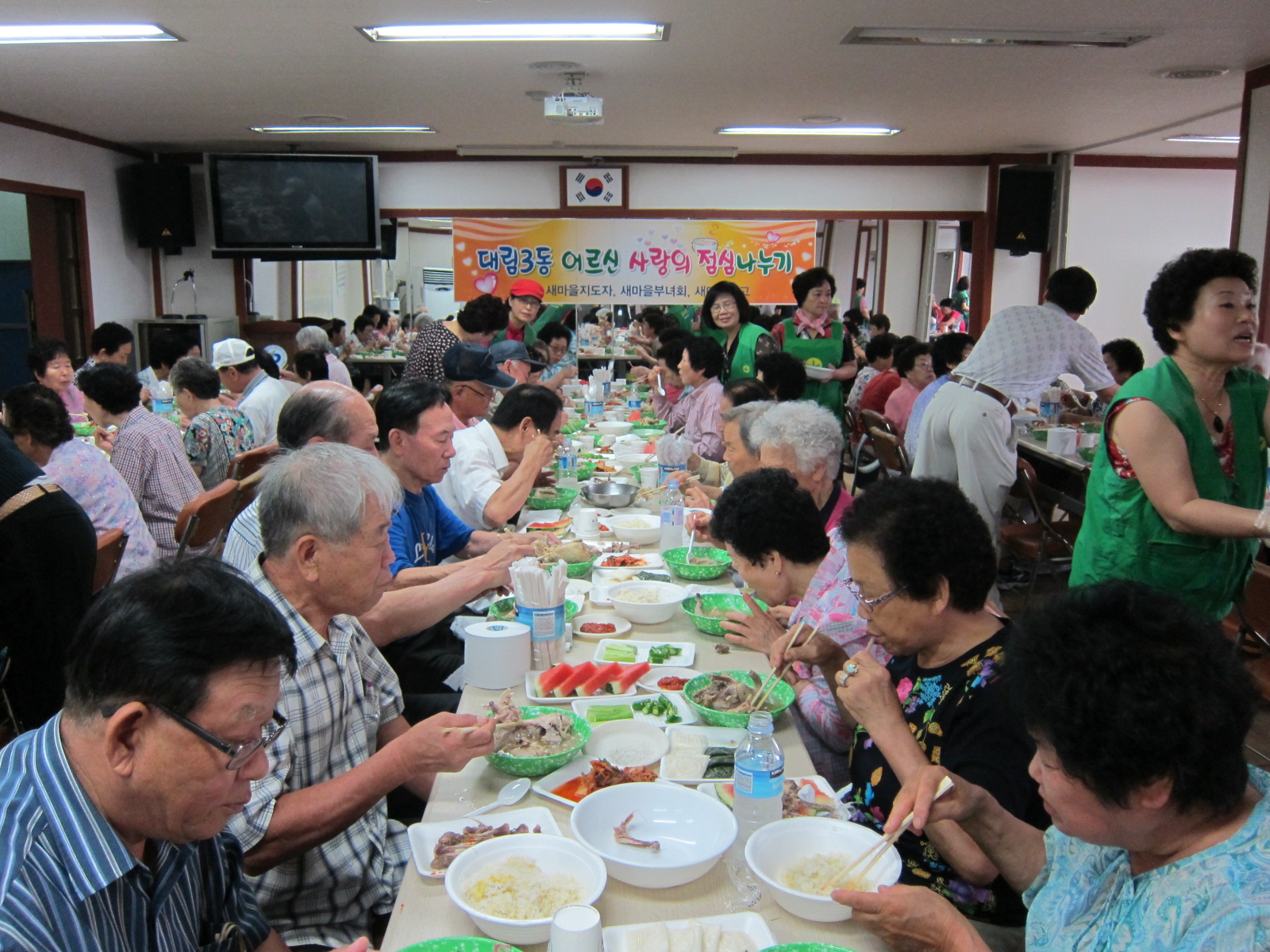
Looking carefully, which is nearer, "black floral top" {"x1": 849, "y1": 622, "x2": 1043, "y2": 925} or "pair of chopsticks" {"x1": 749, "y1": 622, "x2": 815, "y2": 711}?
"black floral top" {"x1": 849, "y1": 622, "x2": 1043, "y2": 925}

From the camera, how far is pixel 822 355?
6.62 meters

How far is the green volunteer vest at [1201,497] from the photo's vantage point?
2.39 meters

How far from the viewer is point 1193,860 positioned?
3.49 ft

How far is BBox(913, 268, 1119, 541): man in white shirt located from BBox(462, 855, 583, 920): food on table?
10.3ft

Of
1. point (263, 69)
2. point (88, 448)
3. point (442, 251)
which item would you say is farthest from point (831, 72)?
point (442, 251)

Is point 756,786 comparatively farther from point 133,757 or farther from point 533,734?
point 133,757

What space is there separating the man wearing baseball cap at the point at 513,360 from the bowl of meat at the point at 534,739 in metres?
3.48

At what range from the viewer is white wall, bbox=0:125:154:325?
23.6 ft

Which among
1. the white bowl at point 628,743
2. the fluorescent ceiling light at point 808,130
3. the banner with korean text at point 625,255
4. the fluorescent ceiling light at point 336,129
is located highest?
the fluorescent ceiling light at point 808,130

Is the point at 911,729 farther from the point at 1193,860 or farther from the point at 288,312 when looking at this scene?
the point at 288,312

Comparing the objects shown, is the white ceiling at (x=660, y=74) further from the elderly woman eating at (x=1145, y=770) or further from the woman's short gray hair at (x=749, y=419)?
the elderly woman eating at (x=1145, y=770)

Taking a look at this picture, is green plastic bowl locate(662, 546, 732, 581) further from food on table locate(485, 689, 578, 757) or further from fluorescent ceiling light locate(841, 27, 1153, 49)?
fluorescent ceiling light locate(841, 27, 1153, 49)

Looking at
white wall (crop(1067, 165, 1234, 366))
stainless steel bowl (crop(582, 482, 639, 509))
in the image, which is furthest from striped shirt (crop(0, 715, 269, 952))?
white wall (crop(1067, 165, 1234, 366))

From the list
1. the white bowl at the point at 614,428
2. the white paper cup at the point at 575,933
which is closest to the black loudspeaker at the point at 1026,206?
the white bowl at the point at 614,428
